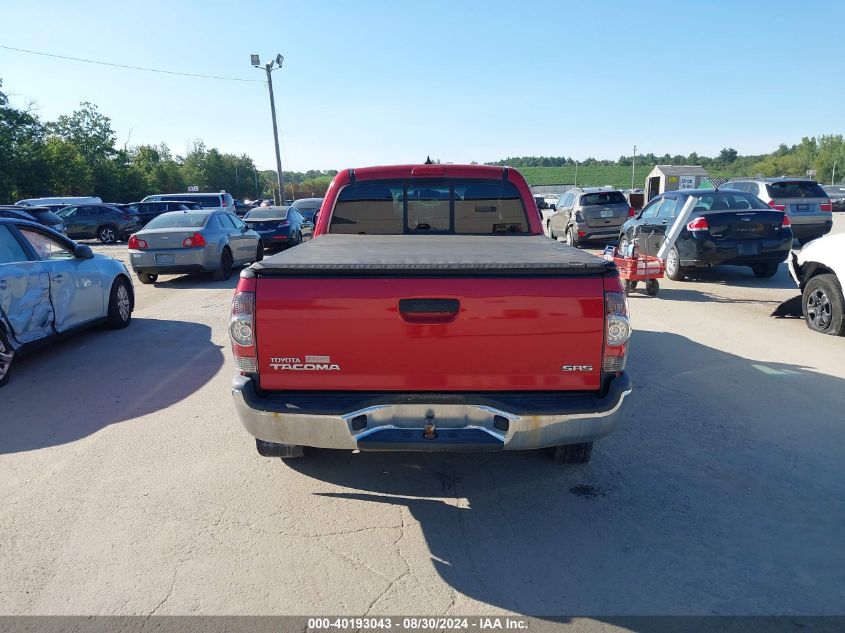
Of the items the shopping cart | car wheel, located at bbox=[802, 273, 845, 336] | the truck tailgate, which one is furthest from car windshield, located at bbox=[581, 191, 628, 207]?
the truck tailgate

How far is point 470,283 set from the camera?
9.73ft

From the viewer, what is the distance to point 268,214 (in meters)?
18.4

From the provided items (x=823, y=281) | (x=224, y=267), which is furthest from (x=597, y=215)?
(x=224, y=267)

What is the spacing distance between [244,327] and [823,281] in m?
7.29

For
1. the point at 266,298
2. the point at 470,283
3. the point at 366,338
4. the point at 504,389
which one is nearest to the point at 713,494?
the point at 504,389

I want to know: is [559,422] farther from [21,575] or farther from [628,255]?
[628,255]

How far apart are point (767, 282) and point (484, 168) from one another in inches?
341

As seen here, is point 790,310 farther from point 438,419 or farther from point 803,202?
point 803,202

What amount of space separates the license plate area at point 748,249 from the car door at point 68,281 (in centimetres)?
1033

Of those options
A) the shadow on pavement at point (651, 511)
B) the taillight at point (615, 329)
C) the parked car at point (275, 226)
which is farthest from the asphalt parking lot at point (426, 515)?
the parked car at point (275, 226)

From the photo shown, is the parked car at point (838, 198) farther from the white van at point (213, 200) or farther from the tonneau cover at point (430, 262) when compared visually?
the tonneau cover at point (430, 262)

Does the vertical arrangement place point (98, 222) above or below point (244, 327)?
below

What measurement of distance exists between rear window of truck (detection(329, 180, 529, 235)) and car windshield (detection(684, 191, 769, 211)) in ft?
23.3

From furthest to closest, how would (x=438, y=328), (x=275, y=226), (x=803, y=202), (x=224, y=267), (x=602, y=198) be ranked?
(x=275, y=226)
(x=602, y=198)
(x=803, y=202)
(x=224, y=267)
(x=438, y=328)
